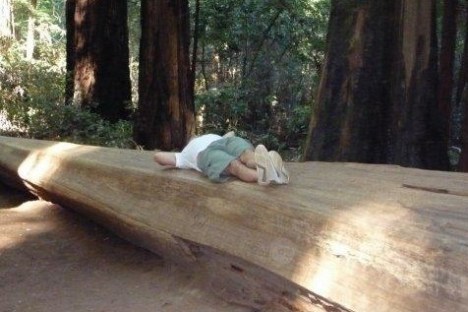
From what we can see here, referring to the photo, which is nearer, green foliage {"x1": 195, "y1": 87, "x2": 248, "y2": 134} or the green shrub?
the green shrub

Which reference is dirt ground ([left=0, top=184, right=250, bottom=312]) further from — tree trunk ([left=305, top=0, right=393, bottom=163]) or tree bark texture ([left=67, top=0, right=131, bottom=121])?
tree bark texture ([left=67, top=0, right=131, bottom=121])

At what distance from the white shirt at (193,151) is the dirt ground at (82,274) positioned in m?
0.70

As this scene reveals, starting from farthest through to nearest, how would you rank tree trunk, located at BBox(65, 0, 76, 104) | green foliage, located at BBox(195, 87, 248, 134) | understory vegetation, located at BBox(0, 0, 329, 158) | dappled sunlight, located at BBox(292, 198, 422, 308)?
green foliage, located at BBox(195, 87, 248, 134) → tree trunk, located at BBox(65, 0, 76, 104) → understory vegetation, located at BBox(0, 0, 329, 158) → dappled sunlight, located at BBox(292, 198, 422, 308)

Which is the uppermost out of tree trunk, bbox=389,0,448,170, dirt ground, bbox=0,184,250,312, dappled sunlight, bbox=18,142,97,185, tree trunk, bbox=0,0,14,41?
tree trunk, bbox=0,0,14,41

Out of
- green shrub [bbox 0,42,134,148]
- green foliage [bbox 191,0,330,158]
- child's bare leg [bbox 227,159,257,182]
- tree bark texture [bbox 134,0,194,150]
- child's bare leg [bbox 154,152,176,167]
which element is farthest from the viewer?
green foliage [bbox 191,0,330,158]

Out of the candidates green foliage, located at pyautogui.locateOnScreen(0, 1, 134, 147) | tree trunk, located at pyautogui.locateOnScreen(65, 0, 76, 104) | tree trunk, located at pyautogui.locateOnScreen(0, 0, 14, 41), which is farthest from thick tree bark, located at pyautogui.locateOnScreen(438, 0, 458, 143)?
tree trunk, located at pyautogui.locateOnScreen(0, 0, 14, 41)

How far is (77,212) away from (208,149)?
242 centimetres

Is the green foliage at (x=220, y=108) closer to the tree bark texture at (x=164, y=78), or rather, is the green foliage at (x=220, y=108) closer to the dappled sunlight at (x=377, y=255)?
the tree bark texture at (x=164, y=78)

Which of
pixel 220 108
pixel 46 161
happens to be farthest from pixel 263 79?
pixel 46 161

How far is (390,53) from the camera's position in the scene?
18.2 ft

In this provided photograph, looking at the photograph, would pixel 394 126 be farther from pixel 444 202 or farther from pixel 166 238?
pixel 444 202

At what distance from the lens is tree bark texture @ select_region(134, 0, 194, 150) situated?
8.67m

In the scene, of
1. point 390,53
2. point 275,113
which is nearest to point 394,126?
point 390,53

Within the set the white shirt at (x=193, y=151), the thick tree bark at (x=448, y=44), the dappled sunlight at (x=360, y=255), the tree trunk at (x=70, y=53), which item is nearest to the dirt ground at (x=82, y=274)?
the white shirt at (x=193, y=151)
